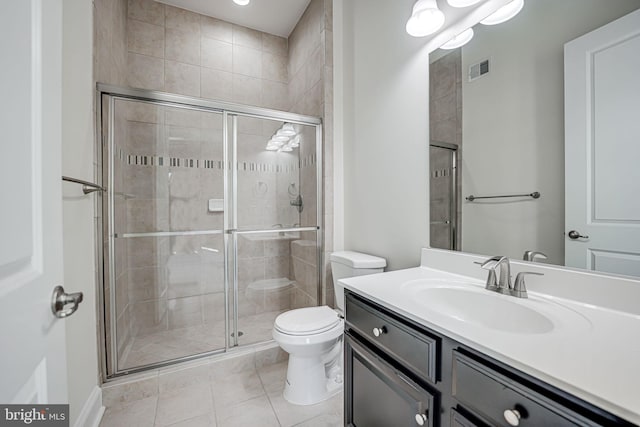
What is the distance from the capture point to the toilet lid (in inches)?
59.8

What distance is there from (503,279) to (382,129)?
117 cm

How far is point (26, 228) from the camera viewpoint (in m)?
0.47

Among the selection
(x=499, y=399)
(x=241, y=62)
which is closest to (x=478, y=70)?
(x=499, y=399)

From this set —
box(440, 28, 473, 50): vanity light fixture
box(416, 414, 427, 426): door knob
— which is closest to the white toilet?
box(416, 414, 427, 426): door knob

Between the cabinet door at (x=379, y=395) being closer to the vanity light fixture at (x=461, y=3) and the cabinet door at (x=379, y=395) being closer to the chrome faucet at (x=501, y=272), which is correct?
the chrome faucet at (x=501, y=272)

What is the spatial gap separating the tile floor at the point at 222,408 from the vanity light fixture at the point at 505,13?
214 centimetres

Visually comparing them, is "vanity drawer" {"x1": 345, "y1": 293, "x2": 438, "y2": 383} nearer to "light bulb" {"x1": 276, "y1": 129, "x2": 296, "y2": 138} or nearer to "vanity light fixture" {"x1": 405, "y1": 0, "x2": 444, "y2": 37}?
"vanity light fixture" {"x1": 405, "y1": 0, "x2": 444, "y2": 37}

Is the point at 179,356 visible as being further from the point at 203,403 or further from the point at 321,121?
the point at 321,121

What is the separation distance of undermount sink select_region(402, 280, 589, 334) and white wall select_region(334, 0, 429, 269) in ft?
1.32

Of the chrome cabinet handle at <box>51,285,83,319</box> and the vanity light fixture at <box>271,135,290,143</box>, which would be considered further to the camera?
the vanity light fixture at <box>271,135,290,143</box>

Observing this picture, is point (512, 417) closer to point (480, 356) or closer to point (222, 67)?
point (480, 356)

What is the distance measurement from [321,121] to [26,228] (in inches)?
79.4

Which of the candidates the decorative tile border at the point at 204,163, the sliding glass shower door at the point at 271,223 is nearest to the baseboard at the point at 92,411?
the sliding glass shower door at the point at 271,223

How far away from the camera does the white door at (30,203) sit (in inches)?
16.0
